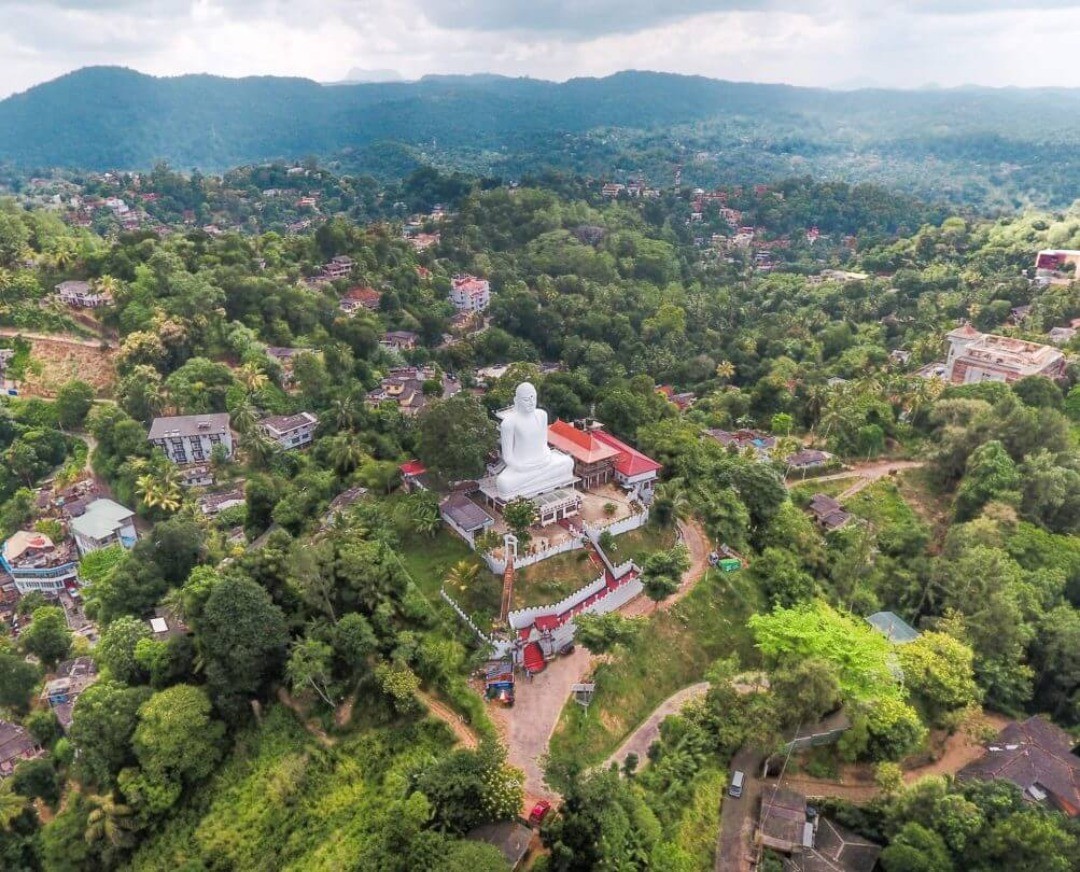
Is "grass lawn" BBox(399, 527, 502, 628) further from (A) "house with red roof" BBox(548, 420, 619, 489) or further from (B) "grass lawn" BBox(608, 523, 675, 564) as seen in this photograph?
(A) "house with red roof" BBox(548, 420, 619, 489)

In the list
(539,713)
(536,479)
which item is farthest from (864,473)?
(539,713)

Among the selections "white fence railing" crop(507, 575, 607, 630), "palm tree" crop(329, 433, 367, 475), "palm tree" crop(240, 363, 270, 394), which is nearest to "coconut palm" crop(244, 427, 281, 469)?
"palm tree" crop(240, 363, 270, 394)

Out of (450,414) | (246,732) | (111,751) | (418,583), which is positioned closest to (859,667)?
(418,583)

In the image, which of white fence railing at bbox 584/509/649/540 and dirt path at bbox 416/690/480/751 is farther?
white fence railing at bbox 584/509/649/540

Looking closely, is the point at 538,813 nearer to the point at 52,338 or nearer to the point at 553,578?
the point at 553,578

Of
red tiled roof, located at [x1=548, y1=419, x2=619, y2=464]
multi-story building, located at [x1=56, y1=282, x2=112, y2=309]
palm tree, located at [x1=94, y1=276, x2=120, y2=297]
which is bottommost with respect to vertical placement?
red tiled roof, located at [x1=548, y1=419, x2=619, y2=464]

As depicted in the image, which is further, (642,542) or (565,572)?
(642,542)

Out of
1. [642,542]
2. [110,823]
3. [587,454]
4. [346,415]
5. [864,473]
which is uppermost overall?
[587,454]
